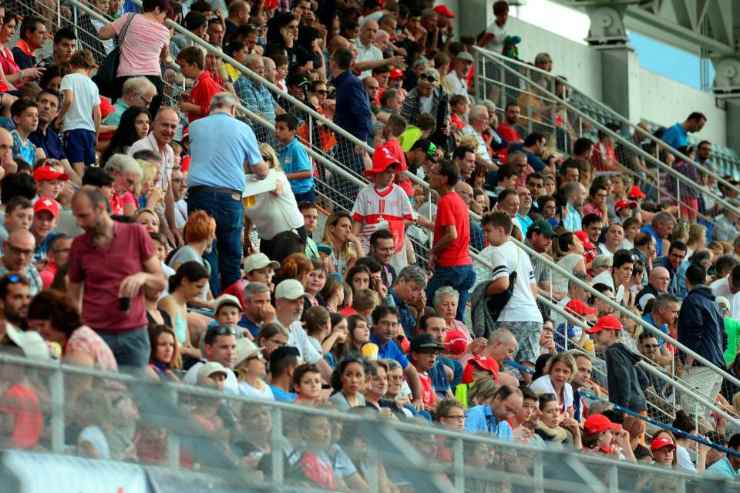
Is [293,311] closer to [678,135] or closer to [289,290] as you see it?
[289,290]

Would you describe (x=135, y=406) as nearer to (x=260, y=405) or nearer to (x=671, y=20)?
(x=260, y=405)

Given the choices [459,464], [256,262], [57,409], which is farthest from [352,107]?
[57,409]

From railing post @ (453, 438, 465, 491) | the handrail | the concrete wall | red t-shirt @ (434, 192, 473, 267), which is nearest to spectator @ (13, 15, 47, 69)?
red t-shirt @ (434, 192, 473, 267)

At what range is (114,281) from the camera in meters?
10.6

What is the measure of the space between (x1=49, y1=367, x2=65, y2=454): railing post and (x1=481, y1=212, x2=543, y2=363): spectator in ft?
28.4

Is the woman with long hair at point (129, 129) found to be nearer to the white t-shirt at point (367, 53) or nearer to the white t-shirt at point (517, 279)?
the white t-shirt at point (517, 279)

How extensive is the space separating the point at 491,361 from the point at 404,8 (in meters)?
9.40

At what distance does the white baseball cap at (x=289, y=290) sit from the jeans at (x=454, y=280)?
289 centimetres

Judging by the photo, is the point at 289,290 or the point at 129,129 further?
the point at 129,129

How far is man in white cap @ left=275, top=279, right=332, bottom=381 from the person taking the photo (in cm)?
1309

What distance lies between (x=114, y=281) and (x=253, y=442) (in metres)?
2.47

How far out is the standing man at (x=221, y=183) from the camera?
45.6ft

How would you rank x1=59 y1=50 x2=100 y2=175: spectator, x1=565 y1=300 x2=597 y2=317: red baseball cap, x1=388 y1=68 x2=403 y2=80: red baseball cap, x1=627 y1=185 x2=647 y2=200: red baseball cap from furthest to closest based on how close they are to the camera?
1. x1=627 y1=185 x2=647 y2=200: red baseball cap
2. x1=388 y1=68 x2=403 y2=80: red baseball cap
3. x1=565 y1=300 x2=597 y2=317: red baseball cap
4. x1=59 y1=50 x2=100 y2=175: spectator

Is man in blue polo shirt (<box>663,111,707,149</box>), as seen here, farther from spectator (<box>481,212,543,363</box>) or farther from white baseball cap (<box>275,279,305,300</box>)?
white baseball cap (<box>275,279,305,300</box>)
